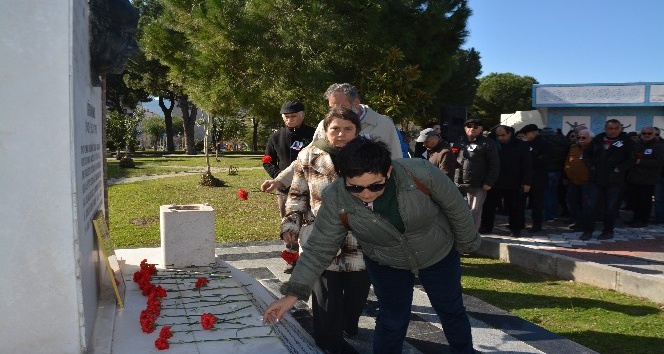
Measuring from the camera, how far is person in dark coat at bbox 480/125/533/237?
26.9 ft

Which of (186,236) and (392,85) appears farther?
(392,85)

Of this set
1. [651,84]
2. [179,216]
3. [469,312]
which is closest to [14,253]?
[179,216]

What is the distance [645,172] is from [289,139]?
664 centimetres

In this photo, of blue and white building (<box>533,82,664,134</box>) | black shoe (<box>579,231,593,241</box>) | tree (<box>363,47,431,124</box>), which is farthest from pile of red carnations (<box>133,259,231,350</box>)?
blue and white building (<box>533,82,664,134</box>)

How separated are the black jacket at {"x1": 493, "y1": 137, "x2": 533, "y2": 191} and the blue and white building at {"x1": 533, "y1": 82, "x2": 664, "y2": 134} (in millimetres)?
19134

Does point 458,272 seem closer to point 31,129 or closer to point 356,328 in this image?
point 356,328

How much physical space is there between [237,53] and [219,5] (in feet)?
3.20

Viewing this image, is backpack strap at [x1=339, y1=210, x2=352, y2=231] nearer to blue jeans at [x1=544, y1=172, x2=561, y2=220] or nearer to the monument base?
the monument base

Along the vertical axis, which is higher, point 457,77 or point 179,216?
point 457,77

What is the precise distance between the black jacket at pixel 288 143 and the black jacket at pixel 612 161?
4.27m

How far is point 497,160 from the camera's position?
7.61 m

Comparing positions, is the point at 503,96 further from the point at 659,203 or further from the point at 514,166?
the point at 514,166

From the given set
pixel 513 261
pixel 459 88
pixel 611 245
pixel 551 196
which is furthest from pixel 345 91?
pixel 459 88

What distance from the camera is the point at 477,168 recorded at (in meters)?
7.66
